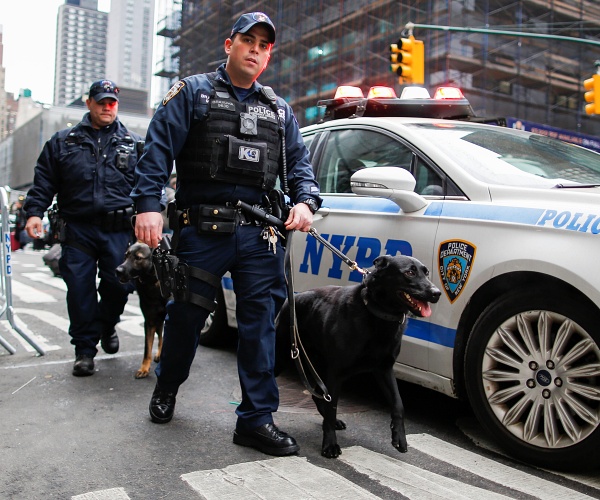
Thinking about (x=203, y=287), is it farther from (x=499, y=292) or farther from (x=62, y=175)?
(x=62, y=175)

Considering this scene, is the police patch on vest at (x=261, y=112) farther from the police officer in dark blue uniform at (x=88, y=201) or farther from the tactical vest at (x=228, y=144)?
the police officer in dark blue uniform at (x=88, y=201)

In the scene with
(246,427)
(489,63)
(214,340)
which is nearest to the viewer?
(246,427)

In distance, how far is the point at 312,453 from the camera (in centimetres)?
297

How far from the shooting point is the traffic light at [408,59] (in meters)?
15.2

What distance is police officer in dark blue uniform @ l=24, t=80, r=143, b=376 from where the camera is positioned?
4.54m

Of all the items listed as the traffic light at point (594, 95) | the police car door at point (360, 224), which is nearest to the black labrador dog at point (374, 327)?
the police car door at point (360, 224)

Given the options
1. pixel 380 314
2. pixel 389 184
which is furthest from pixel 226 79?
pixel 380 314

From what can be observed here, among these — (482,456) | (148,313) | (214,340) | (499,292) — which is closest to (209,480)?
(482,456)

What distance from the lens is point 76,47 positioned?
18612cm

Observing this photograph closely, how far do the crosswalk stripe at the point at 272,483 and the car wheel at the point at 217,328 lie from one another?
2.32 metres

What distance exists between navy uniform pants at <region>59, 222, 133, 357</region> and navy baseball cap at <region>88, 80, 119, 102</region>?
0.91m

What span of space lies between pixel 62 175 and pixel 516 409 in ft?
11.2

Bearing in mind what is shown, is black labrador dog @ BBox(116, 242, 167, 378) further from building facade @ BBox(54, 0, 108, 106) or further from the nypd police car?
building facade @ BBox(54, 0, 108, 106)

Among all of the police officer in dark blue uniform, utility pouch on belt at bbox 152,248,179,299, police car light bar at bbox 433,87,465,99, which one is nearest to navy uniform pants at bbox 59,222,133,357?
the police officer in dark blue uniform
